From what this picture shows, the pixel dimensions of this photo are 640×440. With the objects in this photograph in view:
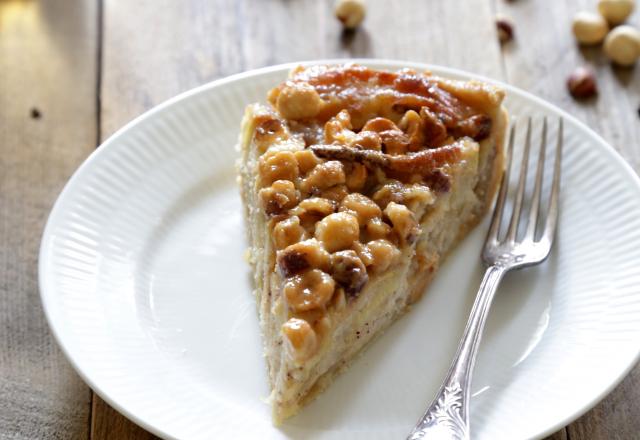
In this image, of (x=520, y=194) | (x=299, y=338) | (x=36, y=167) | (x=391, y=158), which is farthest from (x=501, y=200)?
(x=36, y=167)

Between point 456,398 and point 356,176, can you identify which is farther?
point 356,176

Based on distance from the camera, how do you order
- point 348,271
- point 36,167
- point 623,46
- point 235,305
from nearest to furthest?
point 348,271 → point 235,305 → point 36,167 → point 623,46

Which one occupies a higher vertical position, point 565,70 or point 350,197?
point 350,197

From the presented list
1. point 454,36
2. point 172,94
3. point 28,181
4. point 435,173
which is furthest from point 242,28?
point 435,173

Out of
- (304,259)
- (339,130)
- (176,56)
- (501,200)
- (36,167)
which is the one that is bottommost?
(36,167)

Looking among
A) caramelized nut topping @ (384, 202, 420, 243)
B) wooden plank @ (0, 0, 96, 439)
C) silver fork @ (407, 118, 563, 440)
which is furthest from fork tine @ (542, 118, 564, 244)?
wooden plank @ (0, 0, 96, 439)

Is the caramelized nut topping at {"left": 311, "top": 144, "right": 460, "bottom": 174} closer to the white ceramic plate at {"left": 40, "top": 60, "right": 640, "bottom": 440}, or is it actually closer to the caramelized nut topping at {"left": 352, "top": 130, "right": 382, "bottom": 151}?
the caramelized nut topping at {"left": 352, "top": 130, "right": 382, "bottom": 151}

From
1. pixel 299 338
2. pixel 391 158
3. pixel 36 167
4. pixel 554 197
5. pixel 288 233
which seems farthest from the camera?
pixel 36 167

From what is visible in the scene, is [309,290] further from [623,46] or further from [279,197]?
[623,46]
